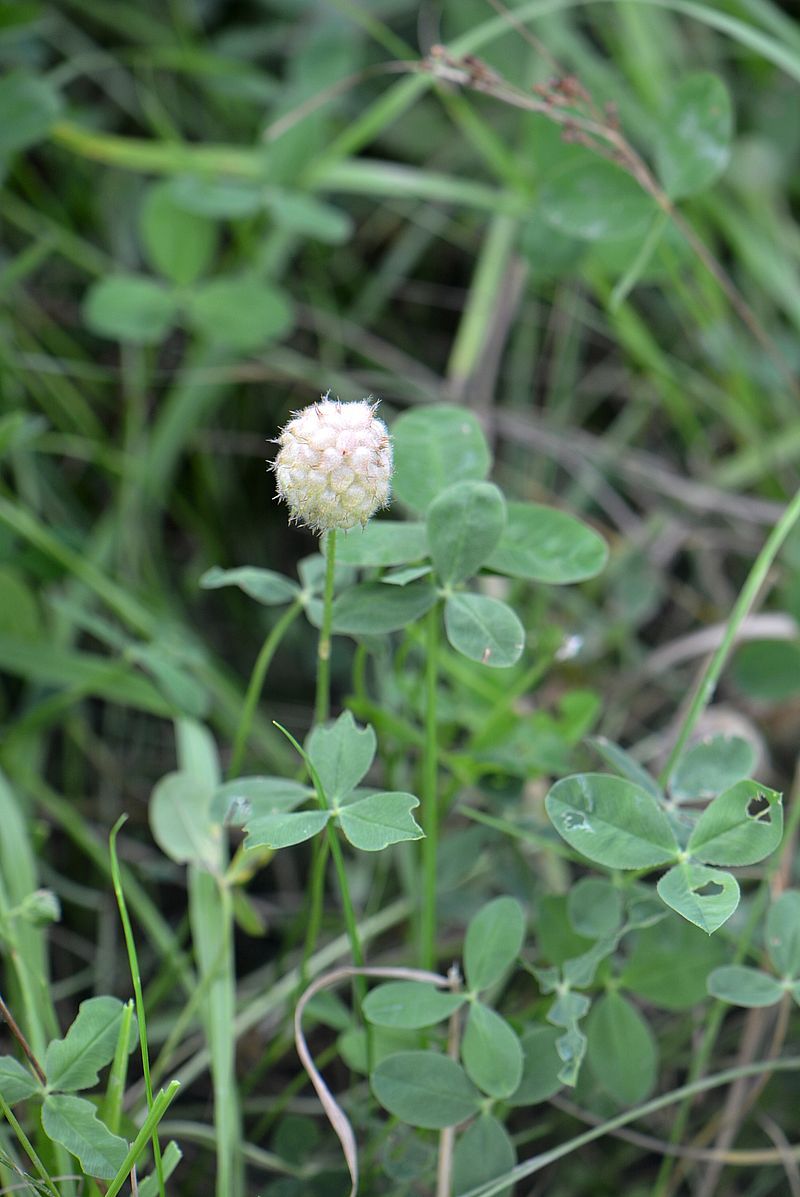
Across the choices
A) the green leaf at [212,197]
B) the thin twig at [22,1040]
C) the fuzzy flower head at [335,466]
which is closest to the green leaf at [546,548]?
the fuzzy flower head at [335,466]

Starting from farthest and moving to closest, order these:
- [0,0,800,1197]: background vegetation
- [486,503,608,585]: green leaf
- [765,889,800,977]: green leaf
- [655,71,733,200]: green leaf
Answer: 1. [655,71,733,200]: green leaf
2. [0,0,800,1197]: background vegetation
3. [486,503,608,585]: green leaf
4. [765,889,800,977]: green leaf

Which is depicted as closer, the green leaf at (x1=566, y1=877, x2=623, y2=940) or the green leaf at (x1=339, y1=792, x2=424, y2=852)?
the green leaf at (x1=339, y1=792, x2=424, y2=852)

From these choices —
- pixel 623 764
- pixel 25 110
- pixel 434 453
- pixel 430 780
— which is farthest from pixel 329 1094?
pixel 25 110

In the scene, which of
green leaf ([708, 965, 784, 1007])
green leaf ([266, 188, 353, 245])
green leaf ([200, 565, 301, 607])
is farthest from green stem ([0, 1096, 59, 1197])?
green leaf ([266, 188, 353, 245])

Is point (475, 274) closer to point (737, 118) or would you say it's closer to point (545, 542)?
point (737, 118)

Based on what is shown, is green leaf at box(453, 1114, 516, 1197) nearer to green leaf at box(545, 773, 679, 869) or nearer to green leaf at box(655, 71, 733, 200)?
green leaf at box(545, 773, 679, 869)

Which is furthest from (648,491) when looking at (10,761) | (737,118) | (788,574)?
(10,761)

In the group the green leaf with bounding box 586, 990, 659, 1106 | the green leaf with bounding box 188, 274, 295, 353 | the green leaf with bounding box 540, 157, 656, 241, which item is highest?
the green leaf with bounding box 540, 157, 656, 241

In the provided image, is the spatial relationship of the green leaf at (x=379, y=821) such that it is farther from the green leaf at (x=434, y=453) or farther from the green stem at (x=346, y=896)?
the green leaf at (x=434, y=453)
